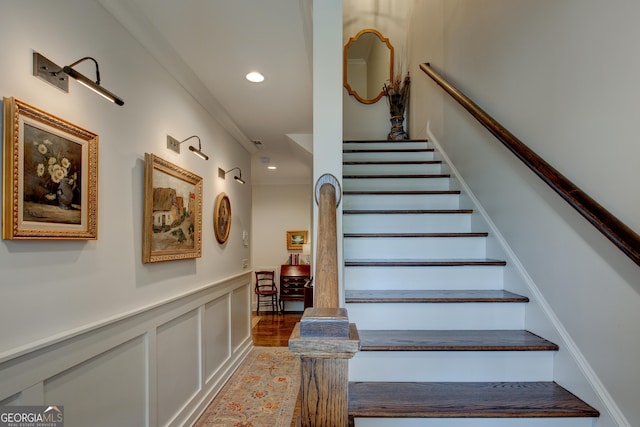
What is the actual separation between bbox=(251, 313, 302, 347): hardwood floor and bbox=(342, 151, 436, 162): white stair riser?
8.64 feet

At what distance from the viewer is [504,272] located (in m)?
1.80

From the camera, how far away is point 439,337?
149 cm

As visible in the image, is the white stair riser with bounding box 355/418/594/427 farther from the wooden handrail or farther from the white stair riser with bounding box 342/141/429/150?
the white stair riser with bounding box 342/141/429/150

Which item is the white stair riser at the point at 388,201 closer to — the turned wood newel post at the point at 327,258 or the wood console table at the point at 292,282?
the turned wood newel post at the point at 327,258

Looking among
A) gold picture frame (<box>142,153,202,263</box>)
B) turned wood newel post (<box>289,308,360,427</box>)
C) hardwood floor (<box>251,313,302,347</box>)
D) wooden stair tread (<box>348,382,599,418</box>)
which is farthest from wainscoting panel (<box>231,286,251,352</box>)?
turned wood newel post (<box>289,308,360,427</box>)

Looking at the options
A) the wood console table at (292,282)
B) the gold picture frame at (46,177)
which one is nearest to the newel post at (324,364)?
the gold picture frame at (46,177)

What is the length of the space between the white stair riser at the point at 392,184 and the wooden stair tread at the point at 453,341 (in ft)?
4.51

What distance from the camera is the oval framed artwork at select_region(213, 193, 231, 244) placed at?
10.5ft

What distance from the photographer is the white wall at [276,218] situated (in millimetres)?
7027

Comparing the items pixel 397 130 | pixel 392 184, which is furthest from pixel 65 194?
pixel 397 130

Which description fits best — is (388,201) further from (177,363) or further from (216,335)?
(216,335)

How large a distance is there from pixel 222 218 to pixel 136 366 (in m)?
1.65

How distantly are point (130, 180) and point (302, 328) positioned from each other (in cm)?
166

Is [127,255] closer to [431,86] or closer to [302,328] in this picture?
[302,328]
